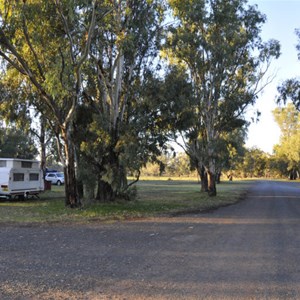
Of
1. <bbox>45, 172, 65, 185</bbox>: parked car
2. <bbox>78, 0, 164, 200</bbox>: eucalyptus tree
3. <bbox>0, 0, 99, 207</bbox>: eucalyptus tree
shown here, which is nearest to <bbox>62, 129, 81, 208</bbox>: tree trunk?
<bbox>0, 0, 99, 207</bbox>: eucalyptus tree

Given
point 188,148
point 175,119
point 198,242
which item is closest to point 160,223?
point 198,242

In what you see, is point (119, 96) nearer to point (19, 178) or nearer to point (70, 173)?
point (70, 173)

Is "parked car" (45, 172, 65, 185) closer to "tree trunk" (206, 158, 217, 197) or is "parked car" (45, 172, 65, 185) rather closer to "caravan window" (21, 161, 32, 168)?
"tree trunk" (206, 158, 217, 197)

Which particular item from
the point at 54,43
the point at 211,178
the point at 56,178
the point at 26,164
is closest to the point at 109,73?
the point at 54,43

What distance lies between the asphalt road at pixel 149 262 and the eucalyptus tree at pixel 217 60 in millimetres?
15034

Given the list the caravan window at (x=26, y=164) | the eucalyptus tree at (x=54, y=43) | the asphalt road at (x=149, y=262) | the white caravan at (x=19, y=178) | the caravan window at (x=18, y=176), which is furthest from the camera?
the caravan window at (x=26, y=164)

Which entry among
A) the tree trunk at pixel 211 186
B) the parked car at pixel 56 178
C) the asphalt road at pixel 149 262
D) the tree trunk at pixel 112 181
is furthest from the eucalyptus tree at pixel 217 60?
the parked car at pixel 56 178

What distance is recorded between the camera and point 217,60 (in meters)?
27.0

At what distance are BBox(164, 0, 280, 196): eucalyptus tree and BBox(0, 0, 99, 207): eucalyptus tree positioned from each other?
862 centimetres

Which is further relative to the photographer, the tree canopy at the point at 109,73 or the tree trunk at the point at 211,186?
the tree trunk at the point at 211,186

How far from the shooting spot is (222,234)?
38.6 ft

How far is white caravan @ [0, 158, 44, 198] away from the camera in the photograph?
74.9 ft

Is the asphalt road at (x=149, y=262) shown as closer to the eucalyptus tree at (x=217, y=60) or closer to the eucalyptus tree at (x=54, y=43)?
the eucalyptus tree at (x=54, y=43)

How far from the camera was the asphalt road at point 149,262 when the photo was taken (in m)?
6.07
